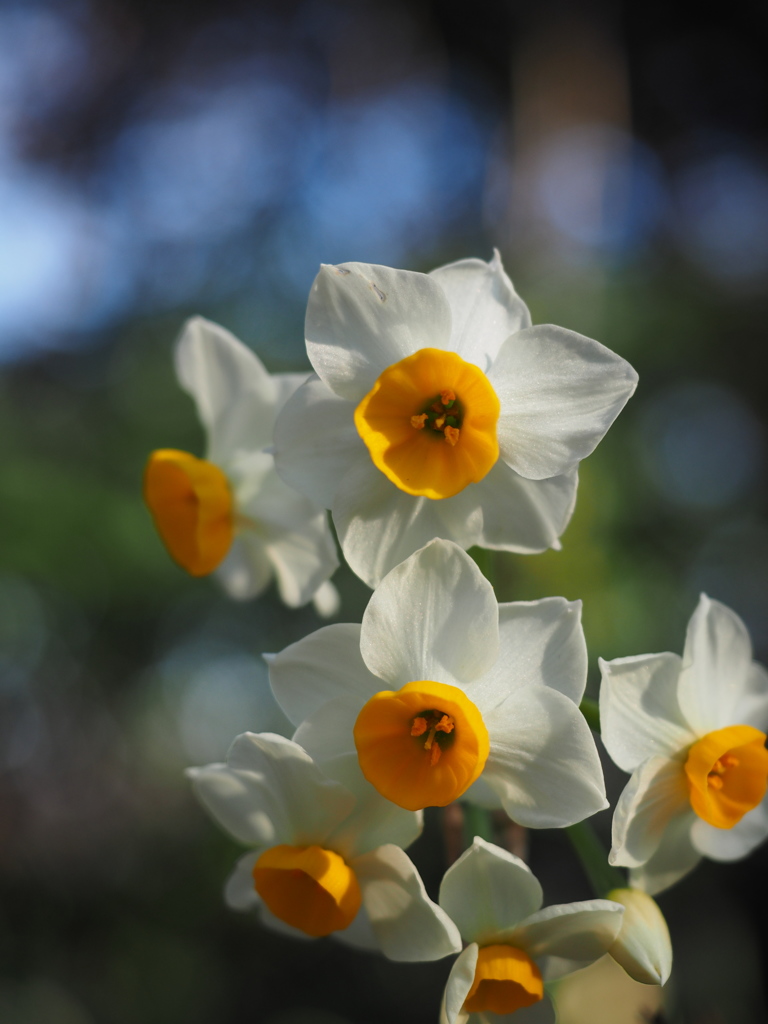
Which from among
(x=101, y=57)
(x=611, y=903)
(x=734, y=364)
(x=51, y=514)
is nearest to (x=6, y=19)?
(x=101, y=57)

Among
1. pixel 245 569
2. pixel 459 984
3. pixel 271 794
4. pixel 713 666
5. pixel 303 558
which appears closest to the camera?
pixel 459 984

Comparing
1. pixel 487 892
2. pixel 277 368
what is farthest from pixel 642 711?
pixel 277 368

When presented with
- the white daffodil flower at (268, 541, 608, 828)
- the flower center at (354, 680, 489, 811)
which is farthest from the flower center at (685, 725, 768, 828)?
the flower center at (354, 680, 489, 811)

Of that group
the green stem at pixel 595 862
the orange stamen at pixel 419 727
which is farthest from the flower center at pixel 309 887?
the green stem at pixel 595 862

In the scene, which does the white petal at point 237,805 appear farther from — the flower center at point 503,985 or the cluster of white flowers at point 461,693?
the flower center at point 503,985

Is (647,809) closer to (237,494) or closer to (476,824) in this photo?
(476,824)

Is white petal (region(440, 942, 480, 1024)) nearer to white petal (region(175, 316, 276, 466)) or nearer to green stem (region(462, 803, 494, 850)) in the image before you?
green stem (region(462, 803, 494, 850))
